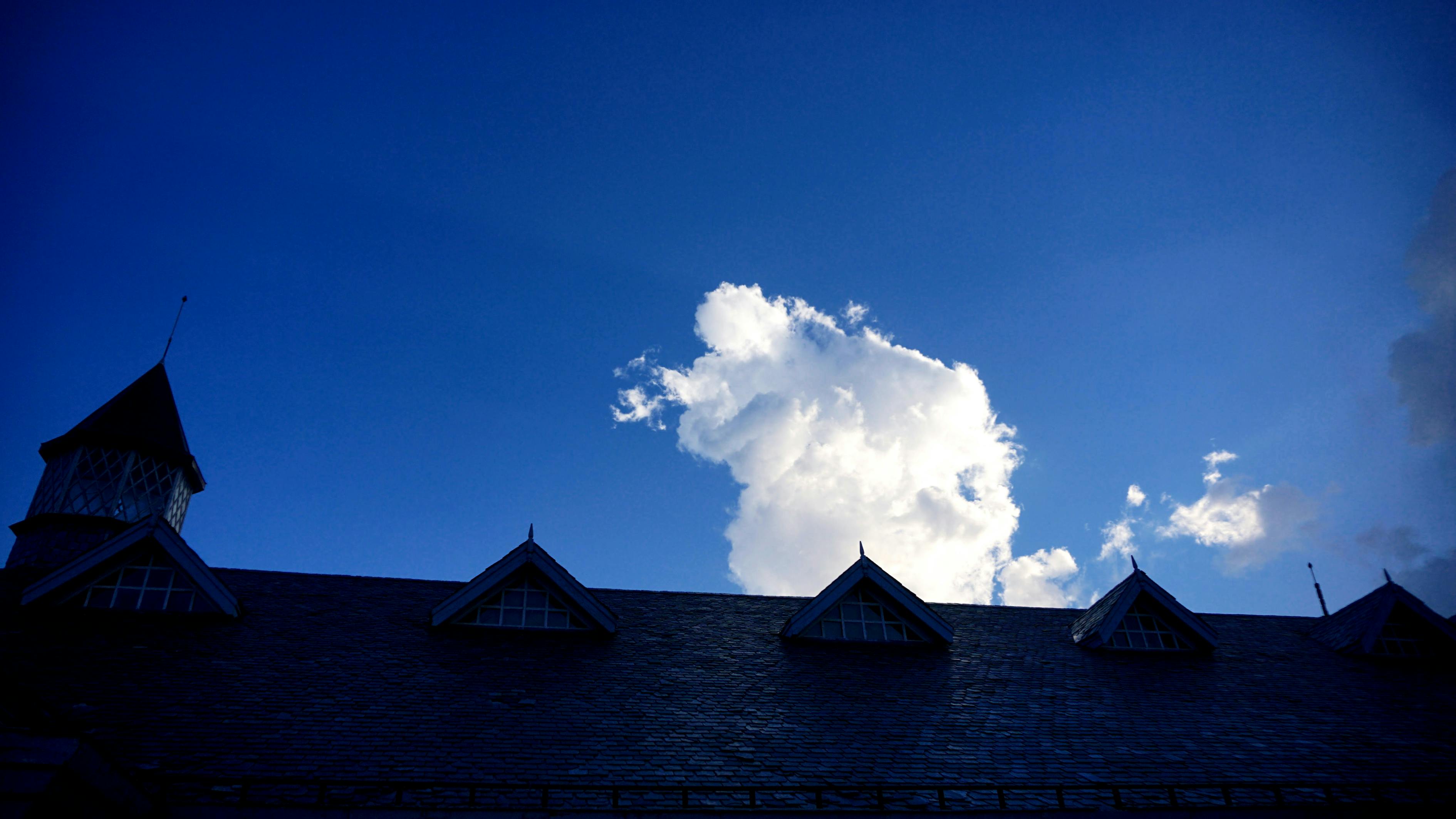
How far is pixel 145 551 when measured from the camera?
17.7 m

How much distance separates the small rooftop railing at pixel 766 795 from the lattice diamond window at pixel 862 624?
7.57 m

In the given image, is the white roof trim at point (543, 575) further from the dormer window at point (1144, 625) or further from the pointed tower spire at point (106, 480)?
the dormer window at point (1144, 625)

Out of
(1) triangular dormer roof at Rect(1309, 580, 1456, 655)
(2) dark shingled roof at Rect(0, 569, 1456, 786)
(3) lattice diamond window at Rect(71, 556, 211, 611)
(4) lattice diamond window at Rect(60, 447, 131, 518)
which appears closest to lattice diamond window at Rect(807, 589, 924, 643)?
(2) dark shingled roof at Rect(0, 569, 1456, 786)

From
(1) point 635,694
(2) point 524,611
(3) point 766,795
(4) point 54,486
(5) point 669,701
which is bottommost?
(3) point 766,795

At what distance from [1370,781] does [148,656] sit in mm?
23056

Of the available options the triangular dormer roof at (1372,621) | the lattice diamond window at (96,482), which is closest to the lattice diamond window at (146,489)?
the lattice diamond window at (96,482)

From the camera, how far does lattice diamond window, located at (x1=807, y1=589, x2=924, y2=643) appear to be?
2061cm

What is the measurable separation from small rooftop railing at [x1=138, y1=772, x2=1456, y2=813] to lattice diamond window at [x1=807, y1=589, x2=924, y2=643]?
7.57 metres

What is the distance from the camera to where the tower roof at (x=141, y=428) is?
949 inches

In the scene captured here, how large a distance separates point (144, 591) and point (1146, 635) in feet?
82.5

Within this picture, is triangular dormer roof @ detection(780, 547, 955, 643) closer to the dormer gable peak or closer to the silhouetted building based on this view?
the silhouetted building

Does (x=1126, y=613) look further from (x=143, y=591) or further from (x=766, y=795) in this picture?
(x=143, y=591)

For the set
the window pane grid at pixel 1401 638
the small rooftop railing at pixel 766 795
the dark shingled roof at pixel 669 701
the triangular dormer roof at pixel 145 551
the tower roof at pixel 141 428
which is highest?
the tower roof at pixel 141 428

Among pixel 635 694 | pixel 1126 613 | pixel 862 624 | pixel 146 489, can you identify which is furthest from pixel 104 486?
pixel 1126 613
